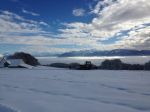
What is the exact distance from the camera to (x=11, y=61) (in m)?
56.0

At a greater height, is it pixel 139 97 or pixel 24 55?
pixel 24 55

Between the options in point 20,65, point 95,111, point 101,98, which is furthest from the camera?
point 20,65

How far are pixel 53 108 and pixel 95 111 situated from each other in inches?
56.9

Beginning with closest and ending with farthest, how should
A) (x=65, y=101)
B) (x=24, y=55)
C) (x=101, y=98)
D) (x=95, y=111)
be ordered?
1. (x=95, y=111)
2. (x=65, y=101)
3. (x=101, y=98)
4. (x=24, y=55)

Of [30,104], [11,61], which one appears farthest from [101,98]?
[11,61]

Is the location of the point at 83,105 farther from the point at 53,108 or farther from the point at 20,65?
the point at 20,65

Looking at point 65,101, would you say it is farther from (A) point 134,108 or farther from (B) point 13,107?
(A) point 134,108

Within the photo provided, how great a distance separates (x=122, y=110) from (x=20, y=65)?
156 ft

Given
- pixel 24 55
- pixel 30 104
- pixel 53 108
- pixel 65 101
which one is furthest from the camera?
pixel 24 55

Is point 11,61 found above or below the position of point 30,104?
above

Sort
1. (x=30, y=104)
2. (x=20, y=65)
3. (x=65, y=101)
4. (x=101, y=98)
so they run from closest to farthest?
1. (x=30, y=104)
2. (x=65, y=101)
3. (x=101, y=98)
4. (x=20, y=65)

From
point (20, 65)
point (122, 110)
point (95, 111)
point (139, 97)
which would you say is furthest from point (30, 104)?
point (20, 65)

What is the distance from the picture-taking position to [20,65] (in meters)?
53.2

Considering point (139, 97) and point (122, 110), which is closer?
point (122, 110)
